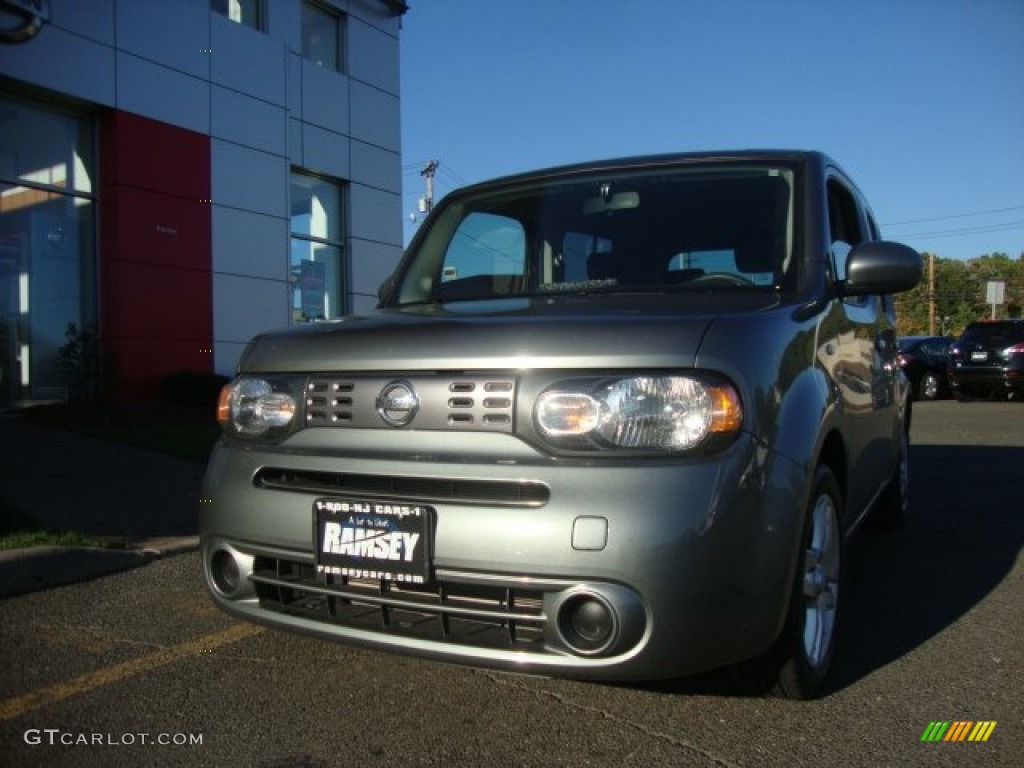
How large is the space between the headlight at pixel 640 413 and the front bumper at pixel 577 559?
0.06 meters

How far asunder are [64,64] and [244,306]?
3.82 meters

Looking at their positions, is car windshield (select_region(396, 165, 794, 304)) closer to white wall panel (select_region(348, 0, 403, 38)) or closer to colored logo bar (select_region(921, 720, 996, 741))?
colored logo bar (select_region(921, 720, 996, 741))

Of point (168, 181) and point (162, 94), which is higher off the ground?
point (162, 94)

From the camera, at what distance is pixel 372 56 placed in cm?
1509

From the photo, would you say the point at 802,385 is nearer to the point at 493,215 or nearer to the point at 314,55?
the point at 493,215

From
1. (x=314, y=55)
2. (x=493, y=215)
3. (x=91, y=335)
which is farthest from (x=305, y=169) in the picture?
(x=493, y=215)

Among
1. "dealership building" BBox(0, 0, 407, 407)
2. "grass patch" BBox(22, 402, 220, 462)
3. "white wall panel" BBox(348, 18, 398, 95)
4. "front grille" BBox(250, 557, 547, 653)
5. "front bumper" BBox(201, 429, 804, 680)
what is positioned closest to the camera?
"front bumper" BBox(201, 429, 804, 680)

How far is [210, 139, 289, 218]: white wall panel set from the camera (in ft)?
40.4

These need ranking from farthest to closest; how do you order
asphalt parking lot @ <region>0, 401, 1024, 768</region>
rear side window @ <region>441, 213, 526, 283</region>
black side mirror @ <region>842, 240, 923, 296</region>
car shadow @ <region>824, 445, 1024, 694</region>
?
rear side window @ <region>441, 213, 526, 283</region>, car shadow @ <region>824, 445, 1024, 694</region>, black side mirror @ <region>842, 240, 923, 296</region>, asphalt parking lot @ <region>0, 401, 1024, 768</region>

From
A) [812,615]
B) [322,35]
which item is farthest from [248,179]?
[812,615]

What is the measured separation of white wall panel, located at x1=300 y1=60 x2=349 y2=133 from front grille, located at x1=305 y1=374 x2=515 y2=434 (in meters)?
12.1

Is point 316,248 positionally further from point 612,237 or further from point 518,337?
point 518,337

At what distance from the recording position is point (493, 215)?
13.1 feet

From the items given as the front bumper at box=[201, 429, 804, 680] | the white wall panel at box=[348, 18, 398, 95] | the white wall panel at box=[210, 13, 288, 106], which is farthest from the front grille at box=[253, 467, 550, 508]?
the white wall panel at box=[348, 18, 398, 95]
